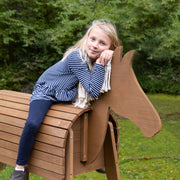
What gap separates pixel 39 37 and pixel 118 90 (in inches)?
246

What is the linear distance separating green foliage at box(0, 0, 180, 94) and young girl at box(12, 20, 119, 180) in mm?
4101

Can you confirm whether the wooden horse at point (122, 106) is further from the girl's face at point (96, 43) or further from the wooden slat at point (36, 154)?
the wooden slat at point (36, 154)

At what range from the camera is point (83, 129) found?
2.28 meters

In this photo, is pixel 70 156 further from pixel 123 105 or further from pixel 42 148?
pixel 123 105

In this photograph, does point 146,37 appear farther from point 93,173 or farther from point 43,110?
point 43,110

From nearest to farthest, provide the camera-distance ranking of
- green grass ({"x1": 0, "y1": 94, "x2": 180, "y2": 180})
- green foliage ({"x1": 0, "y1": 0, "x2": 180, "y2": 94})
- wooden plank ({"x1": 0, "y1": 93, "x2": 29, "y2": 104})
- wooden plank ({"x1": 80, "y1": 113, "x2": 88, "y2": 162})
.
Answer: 1. wooden plank ({"x1": 80, "y1": 113, "x2": 88, "y2": 162})
2. wooden plank ({"x1": 0, "y1": 93, "x2": 29, "y2": 104})
3. green grass ({"x1": 0, "y1": 94, "x2": 180, "y2": 180})
4. green foliage ({"x1": 0, "y1": 0, "x2": 180, "y2": 94})

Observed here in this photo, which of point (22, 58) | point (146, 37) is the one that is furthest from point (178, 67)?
point (22, 58)

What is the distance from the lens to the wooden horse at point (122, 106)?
2020mm

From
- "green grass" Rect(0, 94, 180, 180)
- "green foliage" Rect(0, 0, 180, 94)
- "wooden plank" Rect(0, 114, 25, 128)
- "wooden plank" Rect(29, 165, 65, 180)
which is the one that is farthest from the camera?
"green foliage" Rect(0, 0, 180, 94)

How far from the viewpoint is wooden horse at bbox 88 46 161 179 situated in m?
2.02

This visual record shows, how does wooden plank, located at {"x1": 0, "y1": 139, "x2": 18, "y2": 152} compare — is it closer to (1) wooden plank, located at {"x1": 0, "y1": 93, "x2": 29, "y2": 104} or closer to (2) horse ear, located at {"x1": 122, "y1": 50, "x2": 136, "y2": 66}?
(1) wooden plank, located at {"x1": 0, "y1": 93, "x2": 29, "y2": 104}

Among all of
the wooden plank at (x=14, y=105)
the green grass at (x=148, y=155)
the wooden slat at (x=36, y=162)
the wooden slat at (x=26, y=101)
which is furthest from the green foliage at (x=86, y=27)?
the wooden slat at (x=36, y=162)

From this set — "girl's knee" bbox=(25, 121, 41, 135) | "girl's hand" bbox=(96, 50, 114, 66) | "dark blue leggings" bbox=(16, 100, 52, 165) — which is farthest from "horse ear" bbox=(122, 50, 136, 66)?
"girl's knee" bbox=(25, 121, 41, 135)

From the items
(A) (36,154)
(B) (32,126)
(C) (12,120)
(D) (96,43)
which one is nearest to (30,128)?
(B) (32,126)
